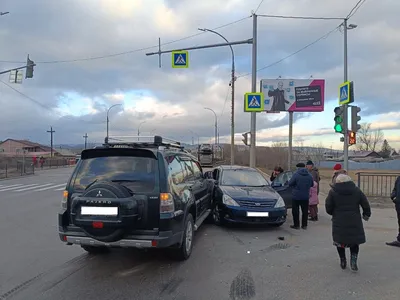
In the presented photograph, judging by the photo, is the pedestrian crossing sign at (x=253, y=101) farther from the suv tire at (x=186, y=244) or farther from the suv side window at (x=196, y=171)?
the suv tire at (x=186, y=244)

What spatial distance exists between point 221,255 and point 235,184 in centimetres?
349

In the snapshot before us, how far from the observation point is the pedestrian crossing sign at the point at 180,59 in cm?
1594

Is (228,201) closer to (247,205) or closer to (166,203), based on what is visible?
(247,205)

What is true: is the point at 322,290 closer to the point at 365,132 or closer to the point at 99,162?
the point at 99,162

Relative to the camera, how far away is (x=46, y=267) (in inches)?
229

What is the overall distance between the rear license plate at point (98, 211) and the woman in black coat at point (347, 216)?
128 inches

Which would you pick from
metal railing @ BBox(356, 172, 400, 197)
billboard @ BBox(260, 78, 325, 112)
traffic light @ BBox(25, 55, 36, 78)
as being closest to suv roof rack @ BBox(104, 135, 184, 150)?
metal railing @ BBox(356, 172, 400, 197)

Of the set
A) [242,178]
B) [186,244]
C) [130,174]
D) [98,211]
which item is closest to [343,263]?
[186,244]

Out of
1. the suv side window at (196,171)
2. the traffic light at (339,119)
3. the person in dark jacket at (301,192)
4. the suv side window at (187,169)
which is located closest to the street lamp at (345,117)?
the traffic light at (339,119)

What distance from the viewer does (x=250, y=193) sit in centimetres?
880

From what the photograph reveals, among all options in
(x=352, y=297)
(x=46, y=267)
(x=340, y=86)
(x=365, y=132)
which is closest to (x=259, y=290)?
(x=352, y=297)

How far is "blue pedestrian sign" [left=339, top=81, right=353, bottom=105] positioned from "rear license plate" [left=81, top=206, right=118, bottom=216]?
11.5 m

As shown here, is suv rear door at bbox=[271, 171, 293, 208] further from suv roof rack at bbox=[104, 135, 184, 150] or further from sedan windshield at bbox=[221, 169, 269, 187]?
suv roof rack at bbox=[104, 135, 184, 150]

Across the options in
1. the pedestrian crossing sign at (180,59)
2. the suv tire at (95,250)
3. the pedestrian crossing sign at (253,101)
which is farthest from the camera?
the pedestrian crossing sign at (253,101)
